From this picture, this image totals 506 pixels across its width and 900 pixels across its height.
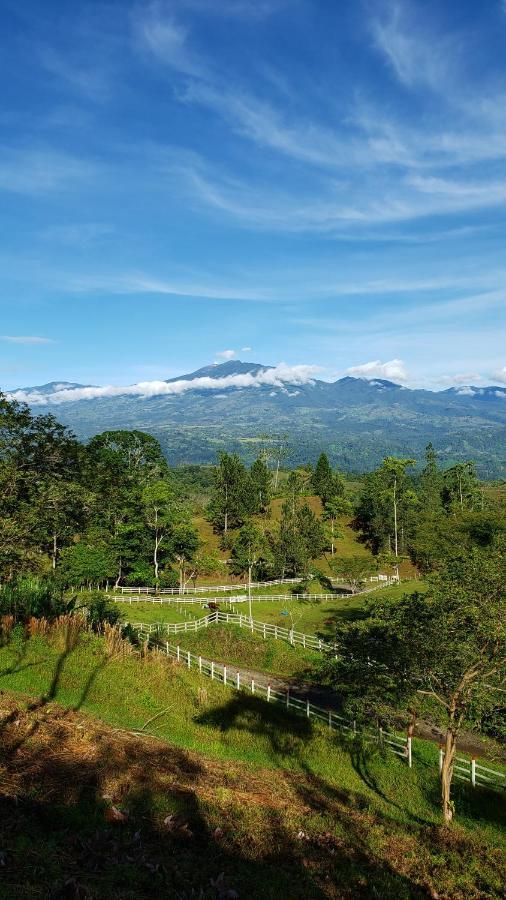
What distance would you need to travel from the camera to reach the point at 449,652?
1232cm

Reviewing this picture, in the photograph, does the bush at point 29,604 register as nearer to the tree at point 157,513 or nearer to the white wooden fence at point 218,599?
the white wooden fence at point 218,599

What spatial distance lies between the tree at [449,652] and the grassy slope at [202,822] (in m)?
2.33

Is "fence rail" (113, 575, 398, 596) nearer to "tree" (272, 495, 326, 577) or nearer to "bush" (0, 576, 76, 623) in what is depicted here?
"tree" (272, 495, 326, 577)

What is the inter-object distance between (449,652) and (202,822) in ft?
23.3

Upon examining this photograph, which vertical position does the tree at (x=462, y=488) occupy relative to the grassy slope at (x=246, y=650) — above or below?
above

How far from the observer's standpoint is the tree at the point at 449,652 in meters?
12.2

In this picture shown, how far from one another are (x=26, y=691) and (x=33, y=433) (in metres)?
17.3

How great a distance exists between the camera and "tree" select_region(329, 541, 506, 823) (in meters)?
12.2

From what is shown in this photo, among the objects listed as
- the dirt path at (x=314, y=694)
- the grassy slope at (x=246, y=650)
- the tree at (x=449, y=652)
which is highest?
the tree at (x=449, y=652)

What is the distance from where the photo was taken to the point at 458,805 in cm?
1434

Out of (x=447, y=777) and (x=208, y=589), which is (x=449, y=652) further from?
(x=208, y=589)

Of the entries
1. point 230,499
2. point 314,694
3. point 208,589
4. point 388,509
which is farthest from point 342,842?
point 230,499

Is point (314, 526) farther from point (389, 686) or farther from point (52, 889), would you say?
point (52, 889)

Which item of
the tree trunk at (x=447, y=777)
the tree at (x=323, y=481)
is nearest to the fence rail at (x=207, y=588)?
the tree at (x=323, y=481)
